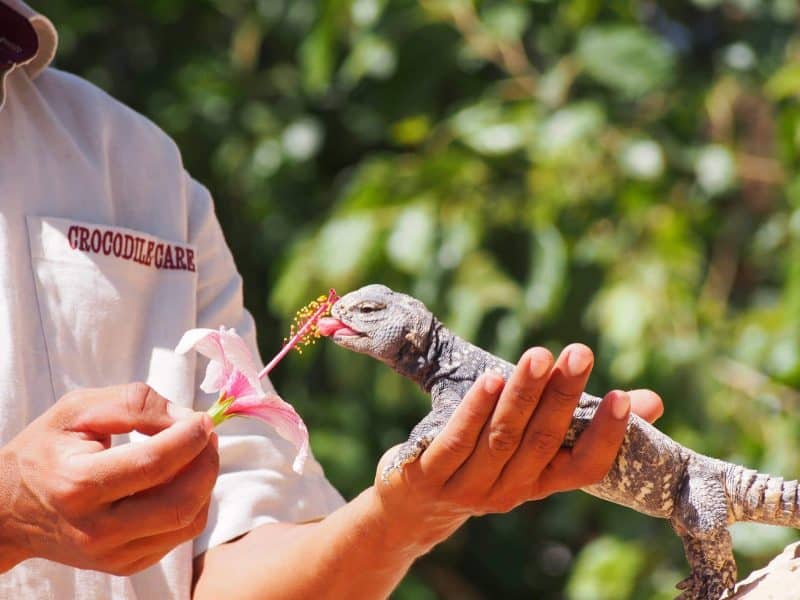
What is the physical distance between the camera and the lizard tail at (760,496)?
1972 mm

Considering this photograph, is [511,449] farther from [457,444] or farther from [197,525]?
[197,525]

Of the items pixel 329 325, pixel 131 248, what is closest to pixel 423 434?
pixel 329 325

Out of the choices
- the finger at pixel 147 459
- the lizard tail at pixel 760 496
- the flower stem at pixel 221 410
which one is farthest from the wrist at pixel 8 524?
the lizard tail at pixel 760 496

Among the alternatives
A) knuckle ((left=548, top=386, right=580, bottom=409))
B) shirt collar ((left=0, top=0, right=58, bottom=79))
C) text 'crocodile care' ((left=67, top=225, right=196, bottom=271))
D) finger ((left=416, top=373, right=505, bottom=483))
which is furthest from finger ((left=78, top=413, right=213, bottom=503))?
shirt collar ((left=0, top=0, right=58, bottom=79))

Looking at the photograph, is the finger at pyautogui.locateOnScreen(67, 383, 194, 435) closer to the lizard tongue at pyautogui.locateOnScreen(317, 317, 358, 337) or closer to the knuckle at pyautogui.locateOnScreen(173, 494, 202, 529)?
the knuckle at pyautogui.locateOnScreen(173, 494, 202, 529)

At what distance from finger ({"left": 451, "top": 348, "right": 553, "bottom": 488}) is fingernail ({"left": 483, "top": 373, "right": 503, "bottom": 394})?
1cm

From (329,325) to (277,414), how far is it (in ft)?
0.87

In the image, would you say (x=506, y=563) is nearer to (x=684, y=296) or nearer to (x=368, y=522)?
(x=684, y=296)

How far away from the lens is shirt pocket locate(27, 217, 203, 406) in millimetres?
2150

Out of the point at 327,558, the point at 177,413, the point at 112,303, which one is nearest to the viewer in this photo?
the point at 177,413

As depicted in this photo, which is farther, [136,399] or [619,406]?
[619,406]

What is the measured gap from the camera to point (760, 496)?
6.48 feet

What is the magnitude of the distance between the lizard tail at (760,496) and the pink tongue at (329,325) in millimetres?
615

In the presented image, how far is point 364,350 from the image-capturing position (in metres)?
2.04
